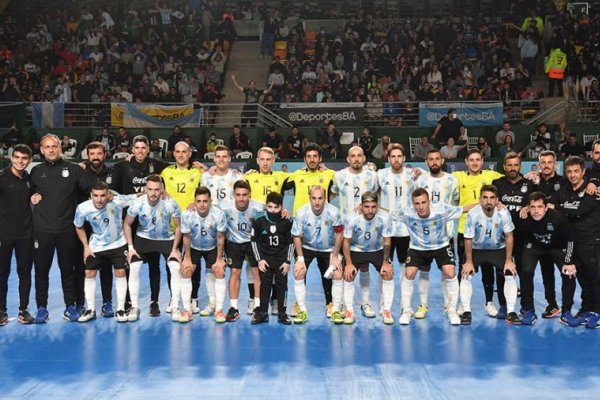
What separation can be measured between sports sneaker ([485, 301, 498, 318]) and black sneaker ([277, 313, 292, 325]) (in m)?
2.68

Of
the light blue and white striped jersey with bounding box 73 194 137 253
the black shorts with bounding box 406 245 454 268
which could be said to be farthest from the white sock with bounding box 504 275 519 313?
the light blue and white striped jersey with bounding box 73 194 137 253

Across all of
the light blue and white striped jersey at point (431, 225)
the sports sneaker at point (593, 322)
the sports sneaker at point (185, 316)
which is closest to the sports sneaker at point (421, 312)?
the light blue and white striped jersey at point (431, 225)

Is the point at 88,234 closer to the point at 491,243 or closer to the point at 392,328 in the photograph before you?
the point at 392,328

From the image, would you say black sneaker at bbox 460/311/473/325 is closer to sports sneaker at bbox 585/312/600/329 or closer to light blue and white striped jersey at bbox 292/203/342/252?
sports sneaker at bbox 585/312/600/329

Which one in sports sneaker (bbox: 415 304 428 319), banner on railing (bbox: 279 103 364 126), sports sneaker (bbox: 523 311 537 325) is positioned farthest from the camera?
banner on railing (bbox: 279 103 364 126)

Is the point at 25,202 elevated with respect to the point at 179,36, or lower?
lower

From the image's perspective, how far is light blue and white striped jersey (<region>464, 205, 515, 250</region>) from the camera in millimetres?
9578

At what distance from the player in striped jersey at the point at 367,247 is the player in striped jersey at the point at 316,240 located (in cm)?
13

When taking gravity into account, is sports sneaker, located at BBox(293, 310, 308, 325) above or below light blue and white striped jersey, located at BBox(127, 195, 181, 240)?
below

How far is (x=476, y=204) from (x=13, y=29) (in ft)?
78.1

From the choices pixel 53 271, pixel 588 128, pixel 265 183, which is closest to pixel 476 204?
pixel 265 183

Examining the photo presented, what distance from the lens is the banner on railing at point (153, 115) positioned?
22.4m

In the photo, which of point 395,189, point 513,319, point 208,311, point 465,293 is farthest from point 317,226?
point 513,319

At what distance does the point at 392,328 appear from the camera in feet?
30.1
